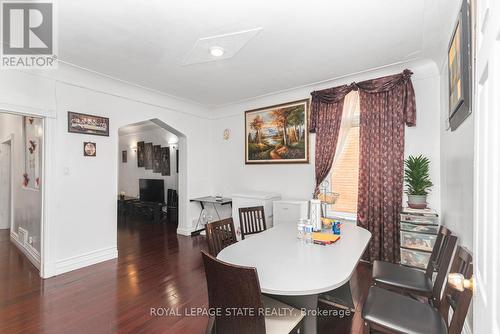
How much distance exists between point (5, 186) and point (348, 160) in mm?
7461

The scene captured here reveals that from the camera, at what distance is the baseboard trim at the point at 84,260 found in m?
3.12

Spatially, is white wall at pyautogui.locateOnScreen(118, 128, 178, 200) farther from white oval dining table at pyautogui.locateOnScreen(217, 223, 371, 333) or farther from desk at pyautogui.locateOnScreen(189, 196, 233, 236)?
white oval dining table at pyautogui.locateOnScreen(217, 223, 371, 333)

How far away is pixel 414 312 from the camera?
155 centimetres

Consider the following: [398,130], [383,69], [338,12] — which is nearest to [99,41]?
[338,12]

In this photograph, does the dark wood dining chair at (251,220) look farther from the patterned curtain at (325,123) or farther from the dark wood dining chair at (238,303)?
the dark wood dining chair at (238,303)

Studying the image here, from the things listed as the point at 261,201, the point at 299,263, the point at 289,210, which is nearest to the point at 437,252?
the point at 299,263

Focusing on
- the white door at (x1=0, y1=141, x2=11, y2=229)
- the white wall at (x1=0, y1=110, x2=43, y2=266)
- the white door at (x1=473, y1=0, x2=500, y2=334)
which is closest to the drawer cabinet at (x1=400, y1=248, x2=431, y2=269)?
the white door at (x1=473, y1=0, x2=500, y2=334)

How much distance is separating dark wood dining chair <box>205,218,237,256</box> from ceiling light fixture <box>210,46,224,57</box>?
6.26 ft

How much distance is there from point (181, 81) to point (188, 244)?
2.87 meters

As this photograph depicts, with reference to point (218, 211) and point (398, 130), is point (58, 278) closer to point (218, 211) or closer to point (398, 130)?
point (218, 211)

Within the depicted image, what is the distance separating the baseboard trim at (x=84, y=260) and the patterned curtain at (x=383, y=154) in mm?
3820

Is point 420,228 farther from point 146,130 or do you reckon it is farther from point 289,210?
point 146,130

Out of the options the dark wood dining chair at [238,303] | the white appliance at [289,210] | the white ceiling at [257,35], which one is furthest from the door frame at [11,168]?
the dark wood dining chair at [238,303]

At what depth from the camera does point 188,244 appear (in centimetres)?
439
